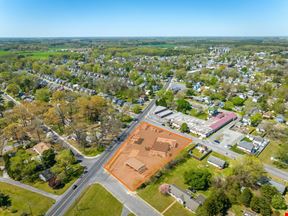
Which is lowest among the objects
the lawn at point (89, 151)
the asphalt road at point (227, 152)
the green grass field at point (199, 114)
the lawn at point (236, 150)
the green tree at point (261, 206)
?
the lawn at point (89, 151)

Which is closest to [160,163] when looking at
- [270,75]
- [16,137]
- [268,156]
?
[268,156]

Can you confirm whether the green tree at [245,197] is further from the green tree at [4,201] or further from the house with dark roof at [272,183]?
the green tree at [4,201]

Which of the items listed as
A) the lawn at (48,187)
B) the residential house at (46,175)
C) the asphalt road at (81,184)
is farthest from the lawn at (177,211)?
the residential house at (46,175)

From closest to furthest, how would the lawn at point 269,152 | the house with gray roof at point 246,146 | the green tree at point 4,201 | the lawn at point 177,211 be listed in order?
the lawn at point 177,211 → the green tree at point 4,201 → the lawn at point 269,152 → the house with gray roof at point 246,146

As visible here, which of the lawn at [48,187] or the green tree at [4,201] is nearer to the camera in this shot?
the green tree at [4,201]

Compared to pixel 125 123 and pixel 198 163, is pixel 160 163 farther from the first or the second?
pixel 125 123

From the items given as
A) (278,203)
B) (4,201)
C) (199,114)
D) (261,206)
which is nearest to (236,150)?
(278,203)

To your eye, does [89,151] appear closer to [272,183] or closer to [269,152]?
[272,183]
